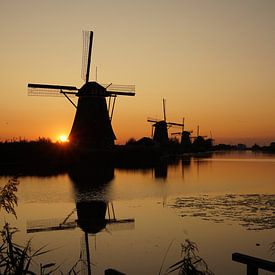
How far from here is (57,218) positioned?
14.3 metres

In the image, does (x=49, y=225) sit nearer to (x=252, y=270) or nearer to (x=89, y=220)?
(x=89, y=220)

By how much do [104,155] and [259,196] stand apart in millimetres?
24704

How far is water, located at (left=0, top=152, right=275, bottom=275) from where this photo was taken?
905 centimetres

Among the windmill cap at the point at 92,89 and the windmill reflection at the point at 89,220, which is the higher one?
the windmill cap at the point at 92,89

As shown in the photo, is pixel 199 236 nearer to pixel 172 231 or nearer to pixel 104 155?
pixel 172 231

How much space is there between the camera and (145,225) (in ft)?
42.5

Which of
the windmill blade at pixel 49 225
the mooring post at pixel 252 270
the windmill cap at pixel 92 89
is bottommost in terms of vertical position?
the windmill blade at pixel 49 225

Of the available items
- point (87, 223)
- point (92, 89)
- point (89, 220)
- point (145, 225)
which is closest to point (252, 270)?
point (145, 225)

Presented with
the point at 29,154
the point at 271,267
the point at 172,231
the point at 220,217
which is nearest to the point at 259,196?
the point at 220,217

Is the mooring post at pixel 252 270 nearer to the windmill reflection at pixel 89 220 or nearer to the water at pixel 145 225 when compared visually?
the water at pixel 145 225

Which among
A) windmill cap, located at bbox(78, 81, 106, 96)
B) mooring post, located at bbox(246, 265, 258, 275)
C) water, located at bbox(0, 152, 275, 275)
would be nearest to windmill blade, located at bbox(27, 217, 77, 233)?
water, located at bbox(0, 152, 275, 275)

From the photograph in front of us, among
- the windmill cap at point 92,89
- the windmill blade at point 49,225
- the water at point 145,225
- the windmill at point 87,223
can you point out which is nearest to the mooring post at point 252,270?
the water at point 145,225

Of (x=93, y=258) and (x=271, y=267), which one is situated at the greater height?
(x=271, y=267)

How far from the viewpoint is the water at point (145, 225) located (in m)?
9.05
